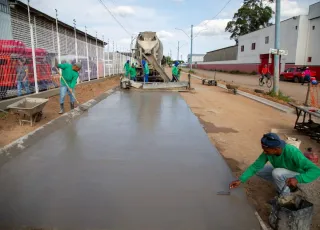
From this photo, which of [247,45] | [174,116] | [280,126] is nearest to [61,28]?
[174,116]

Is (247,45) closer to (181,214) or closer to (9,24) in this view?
(9,24)

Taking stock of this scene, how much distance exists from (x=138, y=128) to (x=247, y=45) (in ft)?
143

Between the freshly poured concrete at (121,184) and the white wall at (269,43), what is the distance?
99.2ft

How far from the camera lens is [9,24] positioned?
8641 millimetres

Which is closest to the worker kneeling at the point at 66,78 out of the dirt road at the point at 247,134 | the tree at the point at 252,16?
the dirt road at the point at 247,134

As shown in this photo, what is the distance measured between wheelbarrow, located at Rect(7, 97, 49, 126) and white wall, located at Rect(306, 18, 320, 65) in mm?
29103

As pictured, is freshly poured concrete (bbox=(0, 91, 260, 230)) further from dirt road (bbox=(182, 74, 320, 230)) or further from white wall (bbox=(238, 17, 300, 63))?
white wall (bbox=(238, 17, 300, 63))

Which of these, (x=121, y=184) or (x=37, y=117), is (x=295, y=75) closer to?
(x=37, y=117)

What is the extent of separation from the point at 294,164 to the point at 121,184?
7.25 feet

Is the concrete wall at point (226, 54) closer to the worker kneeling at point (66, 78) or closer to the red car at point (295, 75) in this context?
the red car at point (295, 75)

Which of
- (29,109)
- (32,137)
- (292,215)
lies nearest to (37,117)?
(29,109)

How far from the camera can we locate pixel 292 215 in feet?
8.73

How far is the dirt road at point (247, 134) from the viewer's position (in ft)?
11.9

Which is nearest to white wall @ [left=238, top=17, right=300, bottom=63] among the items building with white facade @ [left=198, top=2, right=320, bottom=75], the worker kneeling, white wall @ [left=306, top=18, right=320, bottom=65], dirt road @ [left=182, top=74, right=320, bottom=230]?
building with white facade @ [left=198, top=2, right=320, bottom=75]
